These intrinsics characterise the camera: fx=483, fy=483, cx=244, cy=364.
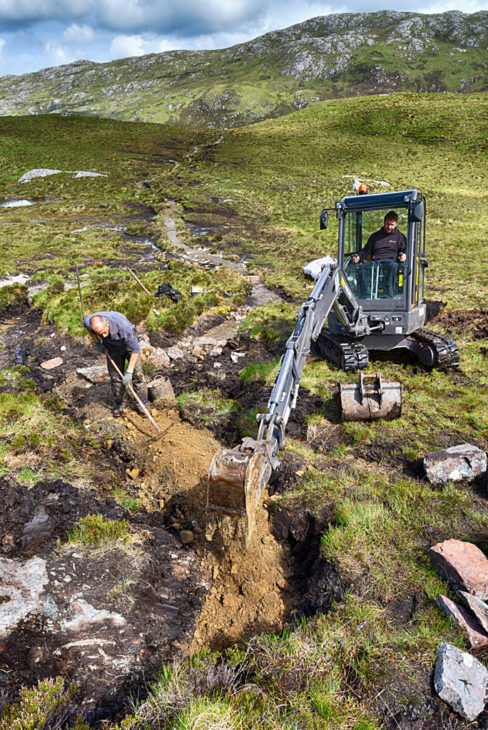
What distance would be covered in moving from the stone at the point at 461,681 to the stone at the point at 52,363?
1070 cm

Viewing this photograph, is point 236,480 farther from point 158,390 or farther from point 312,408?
point 158,390

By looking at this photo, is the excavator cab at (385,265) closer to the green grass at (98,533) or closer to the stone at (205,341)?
the stone at (205,341)

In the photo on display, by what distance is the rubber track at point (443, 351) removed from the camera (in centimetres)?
1109

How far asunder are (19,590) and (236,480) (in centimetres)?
274

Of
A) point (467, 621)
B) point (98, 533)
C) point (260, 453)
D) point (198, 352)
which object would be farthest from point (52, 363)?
point (467, 621)

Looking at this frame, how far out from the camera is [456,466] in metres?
7.20

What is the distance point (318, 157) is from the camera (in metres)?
57.9

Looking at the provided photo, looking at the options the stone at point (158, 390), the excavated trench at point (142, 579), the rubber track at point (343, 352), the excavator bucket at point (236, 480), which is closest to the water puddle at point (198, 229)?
the rubber track at point (343, 352)

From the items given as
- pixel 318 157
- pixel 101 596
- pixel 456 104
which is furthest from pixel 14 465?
pixel 456 104

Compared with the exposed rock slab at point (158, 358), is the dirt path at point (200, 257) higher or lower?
higher

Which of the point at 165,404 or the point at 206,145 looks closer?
the point at 165,404

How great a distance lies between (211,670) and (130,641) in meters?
1.16

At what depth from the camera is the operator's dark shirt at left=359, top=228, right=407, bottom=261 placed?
1090 cm

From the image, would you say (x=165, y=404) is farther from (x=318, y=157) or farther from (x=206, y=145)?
(x=206, y=145)
